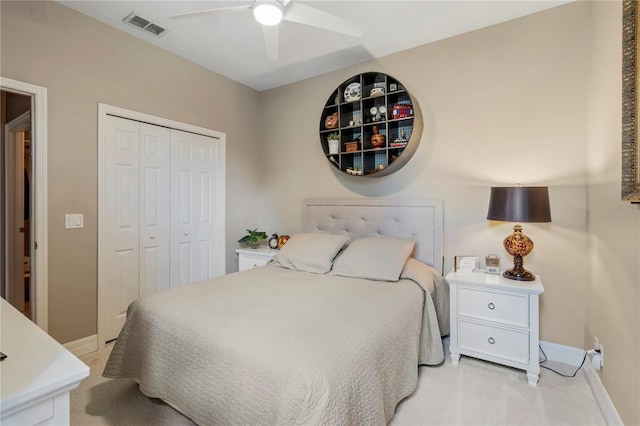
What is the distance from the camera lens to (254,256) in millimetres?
3508

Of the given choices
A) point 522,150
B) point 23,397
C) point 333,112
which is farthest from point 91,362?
point 522,150

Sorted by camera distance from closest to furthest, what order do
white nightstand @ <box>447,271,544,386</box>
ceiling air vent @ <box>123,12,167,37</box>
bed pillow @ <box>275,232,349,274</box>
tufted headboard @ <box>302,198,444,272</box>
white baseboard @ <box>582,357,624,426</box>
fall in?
white baseboard @ <box>582,357,624,426</box>
white nightstand @ <box>447,271,544,386</box>
ceiling air vent @ <box>123,12,167,37</box>
bed pillow @ <box>275,232,349,274</box>
tufted headboard @ <box>302,198,444,272</box>

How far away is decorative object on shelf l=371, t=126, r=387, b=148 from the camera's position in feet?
9.83

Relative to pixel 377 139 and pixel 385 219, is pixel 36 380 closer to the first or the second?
pixel 385 219

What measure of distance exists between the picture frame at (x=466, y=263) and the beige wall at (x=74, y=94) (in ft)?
10.0

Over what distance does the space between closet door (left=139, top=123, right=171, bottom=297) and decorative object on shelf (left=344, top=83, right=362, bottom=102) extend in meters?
1.86

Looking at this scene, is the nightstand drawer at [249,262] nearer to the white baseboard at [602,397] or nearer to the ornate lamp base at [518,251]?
the ornate lamp base at [518,251]

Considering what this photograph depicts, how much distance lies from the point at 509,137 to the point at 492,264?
3.46ft

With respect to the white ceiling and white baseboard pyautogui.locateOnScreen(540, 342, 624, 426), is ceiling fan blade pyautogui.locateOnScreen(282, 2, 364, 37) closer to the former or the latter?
the white ceiling

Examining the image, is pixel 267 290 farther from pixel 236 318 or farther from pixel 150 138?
pixel 150 138

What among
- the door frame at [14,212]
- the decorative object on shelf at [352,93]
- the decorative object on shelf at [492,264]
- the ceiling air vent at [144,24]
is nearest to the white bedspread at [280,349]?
A: the decorative object on shelf at [492,264]

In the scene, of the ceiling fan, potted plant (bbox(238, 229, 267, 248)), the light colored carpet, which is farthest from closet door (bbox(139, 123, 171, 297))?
the ceiling fan

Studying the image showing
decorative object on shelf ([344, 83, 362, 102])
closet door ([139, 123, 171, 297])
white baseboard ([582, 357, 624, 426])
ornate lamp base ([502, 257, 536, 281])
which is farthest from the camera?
decorative object on shelf ([344, 83, 362, 102])

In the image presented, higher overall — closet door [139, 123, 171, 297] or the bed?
closet door [139, 123, 171, 297]
